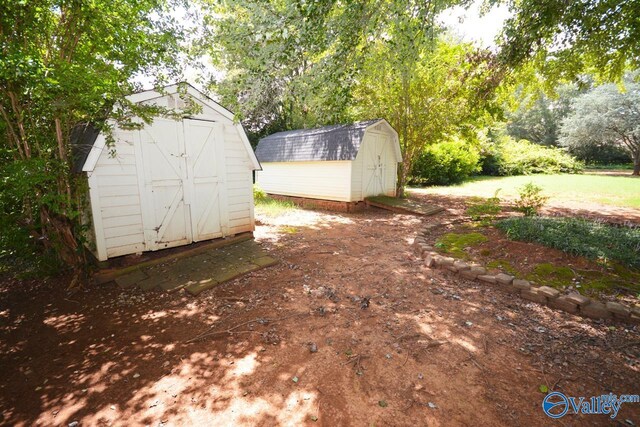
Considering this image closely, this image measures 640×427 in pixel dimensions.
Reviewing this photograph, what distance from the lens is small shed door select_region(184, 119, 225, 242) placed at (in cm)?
640

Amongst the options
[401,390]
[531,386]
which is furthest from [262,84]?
[531,386]

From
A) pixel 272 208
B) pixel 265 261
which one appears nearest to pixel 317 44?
pixel 265 261

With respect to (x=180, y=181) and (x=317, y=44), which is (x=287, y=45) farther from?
(x=180, y=181)

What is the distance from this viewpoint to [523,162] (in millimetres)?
27359

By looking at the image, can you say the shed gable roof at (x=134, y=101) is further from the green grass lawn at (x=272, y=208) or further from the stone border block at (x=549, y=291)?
the stone border block at (x=549, y=291)

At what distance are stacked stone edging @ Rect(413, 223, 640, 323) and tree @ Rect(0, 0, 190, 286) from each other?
6.25 metres

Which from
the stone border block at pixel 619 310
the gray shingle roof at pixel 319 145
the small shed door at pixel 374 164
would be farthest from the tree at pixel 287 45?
the small shed door at pixel 374 164

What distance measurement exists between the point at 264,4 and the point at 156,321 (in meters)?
5.09

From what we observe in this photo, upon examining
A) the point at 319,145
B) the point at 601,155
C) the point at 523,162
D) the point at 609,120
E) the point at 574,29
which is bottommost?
the point at 523,162

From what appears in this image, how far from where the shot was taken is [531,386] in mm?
2754

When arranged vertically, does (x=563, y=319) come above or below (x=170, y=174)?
below

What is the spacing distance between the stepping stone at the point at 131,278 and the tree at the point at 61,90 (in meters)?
0.70

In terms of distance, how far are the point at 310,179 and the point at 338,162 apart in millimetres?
2037

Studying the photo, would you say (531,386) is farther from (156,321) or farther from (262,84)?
(262,84)
